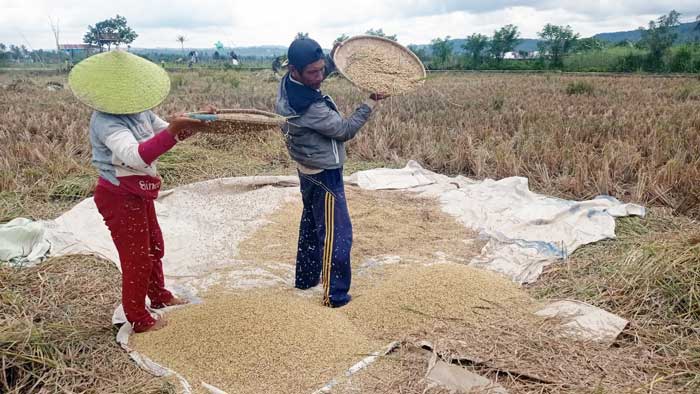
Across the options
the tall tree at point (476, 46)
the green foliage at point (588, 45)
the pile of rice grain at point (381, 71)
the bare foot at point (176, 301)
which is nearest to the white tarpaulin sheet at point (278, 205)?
the bare foot at point (176, 301)

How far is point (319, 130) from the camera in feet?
8.98

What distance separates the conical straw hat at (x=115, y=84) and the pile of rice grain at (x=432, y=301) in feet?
4.82

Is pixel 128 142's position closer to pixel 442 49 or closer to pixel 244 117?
pixel 244 117

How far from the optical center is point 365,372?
2.33m

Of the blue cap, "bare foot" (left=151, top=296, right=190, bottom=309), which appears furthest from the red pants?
the blue cap

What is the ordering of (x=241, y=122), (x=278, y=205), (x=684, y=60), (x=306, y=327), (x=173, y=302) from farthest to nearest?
1. (x=684, y=60)
2. (x=278, y=205)
3. (x=173, y=302)
4. (x=306, y=327)
5. (x=241, y=122)

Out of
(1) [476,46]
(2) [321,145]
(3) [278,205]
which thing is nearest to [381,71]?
(2) [321,145]

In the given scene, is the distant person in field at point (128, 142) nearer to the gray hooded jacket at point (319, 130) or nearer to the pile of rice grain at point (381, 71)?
the gray hooded jacket at point (319, 130)

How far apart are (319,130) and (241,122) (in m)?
0.47

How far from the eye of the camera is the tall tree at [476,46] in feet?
101

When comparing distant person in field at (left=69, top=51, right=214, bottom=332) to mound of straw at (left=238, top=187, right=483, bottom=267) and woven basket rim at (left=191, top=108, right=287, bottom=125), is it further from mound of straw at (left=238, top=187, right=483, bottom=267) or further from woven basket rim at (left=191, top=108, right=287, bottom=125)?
mound of straw at (left=238, top=187, right=483, bottom=267)

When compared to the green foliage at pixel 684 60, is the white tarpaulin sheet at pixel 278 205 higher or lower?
lower

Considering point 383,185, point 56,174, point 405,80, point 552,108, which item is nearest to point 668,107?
point 552,108

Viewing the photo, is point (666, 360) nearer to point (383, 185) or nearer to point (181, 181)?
point (383, 185)
